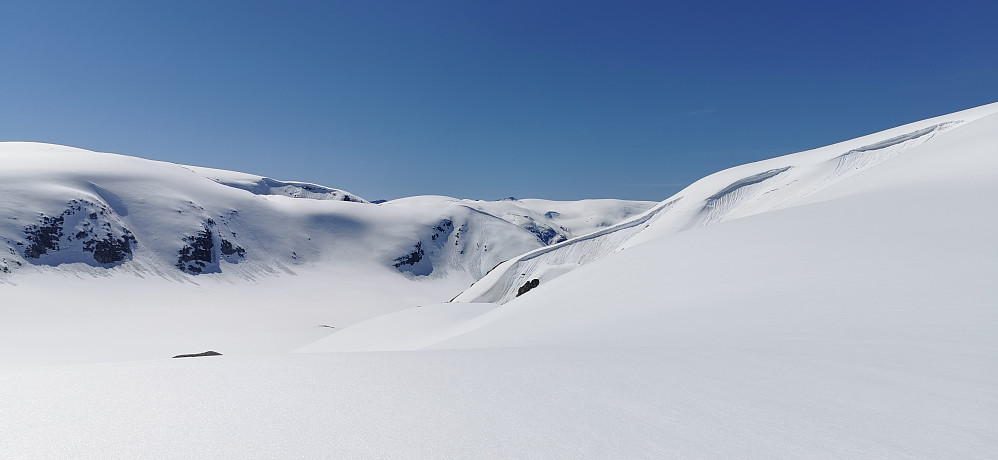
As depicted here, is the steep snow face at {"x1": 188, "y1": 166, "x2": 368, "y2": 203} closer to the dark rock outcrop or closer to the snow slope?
the snow slope

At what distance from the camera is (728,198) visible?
2958 centimetres

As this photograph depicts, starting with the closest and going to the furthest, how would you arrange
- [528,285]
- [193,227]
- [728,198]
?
[528,285], [728,198], [193,227]

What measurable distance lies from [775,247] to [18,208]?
8720 cm

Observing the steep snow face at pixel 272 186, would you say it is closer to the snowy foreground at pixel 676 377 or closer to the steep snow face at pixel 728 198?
the steep snow face at pixel 728 198

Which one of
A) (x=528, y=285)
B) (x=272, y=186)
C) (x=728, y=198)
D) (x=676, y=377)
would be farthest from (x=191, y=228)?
(x=272, y=186)

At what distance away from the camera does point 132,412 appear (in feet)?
8.70

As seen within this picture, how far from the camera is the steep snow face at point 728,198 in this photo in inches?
1008

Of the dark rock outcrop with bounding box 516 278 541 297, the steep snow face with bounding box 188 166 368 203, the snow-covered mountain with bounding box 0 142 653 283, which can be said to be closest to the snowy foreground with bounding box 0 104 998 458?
the dark rock outcrop with bounding box 516 278 541 297

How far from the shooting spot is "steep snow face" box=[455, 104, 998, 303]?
2561 centimetres

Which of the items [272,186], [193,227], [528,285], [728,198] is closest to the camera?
[528,285]

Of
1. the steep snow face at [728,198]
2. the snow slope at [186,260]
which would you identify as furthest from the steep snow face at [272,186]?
the steep snow face at [728,198]

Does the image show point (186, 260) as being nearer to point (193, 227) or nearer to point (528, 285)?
point (193, 227)

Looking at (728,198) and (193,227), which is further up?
(728,198)

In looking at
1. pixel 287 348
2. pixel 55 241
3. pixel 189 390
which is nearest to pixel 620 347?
pixel 189 390
